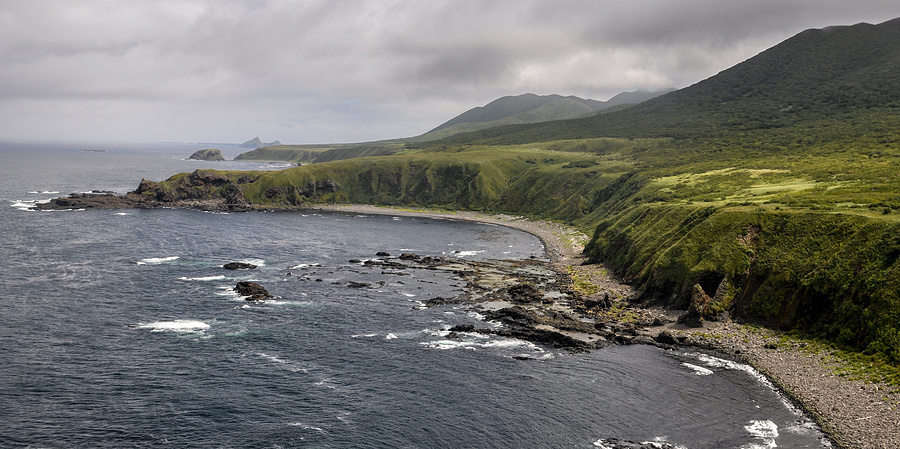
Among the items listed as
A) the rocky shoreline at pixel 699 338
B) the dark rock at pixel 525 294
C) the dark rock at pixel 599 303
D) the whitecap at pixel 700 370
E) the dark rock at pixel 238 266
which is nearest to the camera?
the rocky shoreline at pixel 699 338

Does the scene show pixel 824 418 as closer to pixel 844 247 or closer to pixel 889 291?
pixel 889 291

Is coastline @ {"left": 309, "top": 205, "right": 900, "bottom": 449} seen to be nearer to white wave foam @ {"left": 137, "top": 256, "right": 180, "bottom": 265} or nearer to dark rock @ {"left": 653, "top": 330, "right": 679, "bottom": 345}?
dark rock @ {"left": 653, "top": 330, "right": 679, "bottom": 345}

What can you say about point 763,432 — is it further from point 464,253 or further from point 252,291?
point 464,253

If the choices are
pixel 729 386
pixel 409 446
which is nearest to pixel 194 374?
pixel 409 446

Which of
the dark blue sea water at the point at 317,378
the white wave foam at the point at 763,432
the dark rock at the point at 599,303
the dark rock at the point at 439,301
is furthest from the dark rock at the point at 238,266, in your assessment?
the white wave foam at the point at 763,432

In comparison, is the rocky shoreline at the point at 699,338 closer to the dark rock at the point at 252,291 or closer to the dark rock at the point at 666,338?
the dark rock at the point at 666,338
